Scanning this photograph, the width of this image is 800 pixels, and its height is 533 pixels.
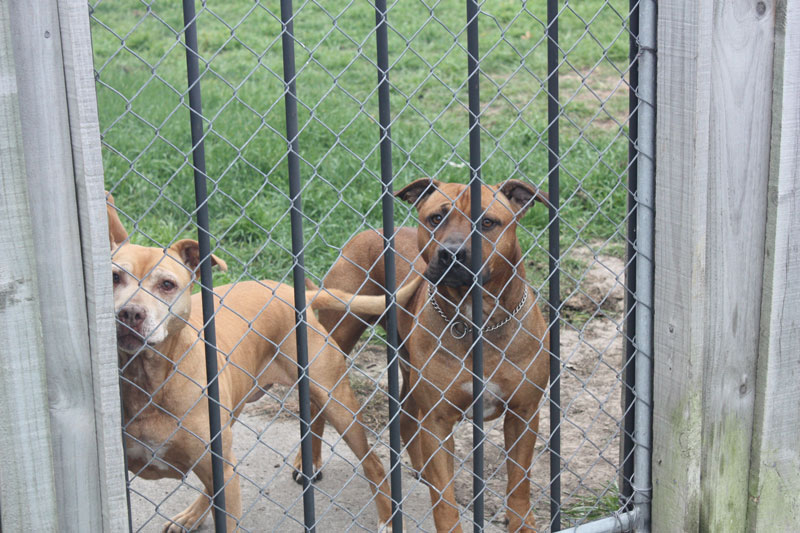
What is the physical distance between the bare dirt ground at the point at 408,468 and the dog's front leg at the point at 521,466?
0.10m

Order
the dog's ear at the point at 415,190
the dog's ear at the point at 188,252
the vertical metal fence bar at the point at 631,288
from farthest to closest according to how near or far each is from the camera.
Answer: the dog's ear at the point at 415,190 → the dog's ear at the point at 188,252 → the vertical metal fence bar at the point at 631,288

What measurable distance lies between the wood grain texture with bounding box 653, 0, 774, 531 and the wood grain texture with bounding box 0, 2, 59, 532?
2.00m

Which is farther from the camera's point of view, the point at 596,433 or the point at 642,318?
the point at 596,433

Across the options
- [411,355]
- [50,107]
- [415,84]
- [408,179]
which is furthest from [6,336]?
[415,84]

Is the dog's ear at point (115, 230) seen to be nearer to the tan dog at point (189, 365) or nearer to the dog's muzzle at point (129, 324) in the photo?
the tan dog at point (189, 365)

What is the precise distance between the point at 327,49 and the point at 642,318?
315 inches

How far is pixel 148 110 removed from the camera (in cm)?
856

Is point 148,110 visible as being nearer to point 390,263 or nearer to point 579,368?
point 579,368

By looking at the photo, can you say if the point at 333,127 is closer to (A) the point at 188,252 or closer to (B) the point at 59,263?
(A) the point at 188,252

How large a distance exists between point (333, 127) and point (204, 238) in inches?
230

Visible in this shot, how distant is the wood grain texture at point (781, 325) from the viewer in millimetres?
3008

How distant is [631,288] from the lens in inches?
130

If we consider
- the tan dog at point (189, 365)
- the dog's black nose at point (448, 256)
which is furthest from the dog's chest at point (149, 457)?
the dog's black nose at point (448, 256)

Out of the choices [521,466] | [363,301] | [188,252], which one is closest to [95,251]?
[188,252]
